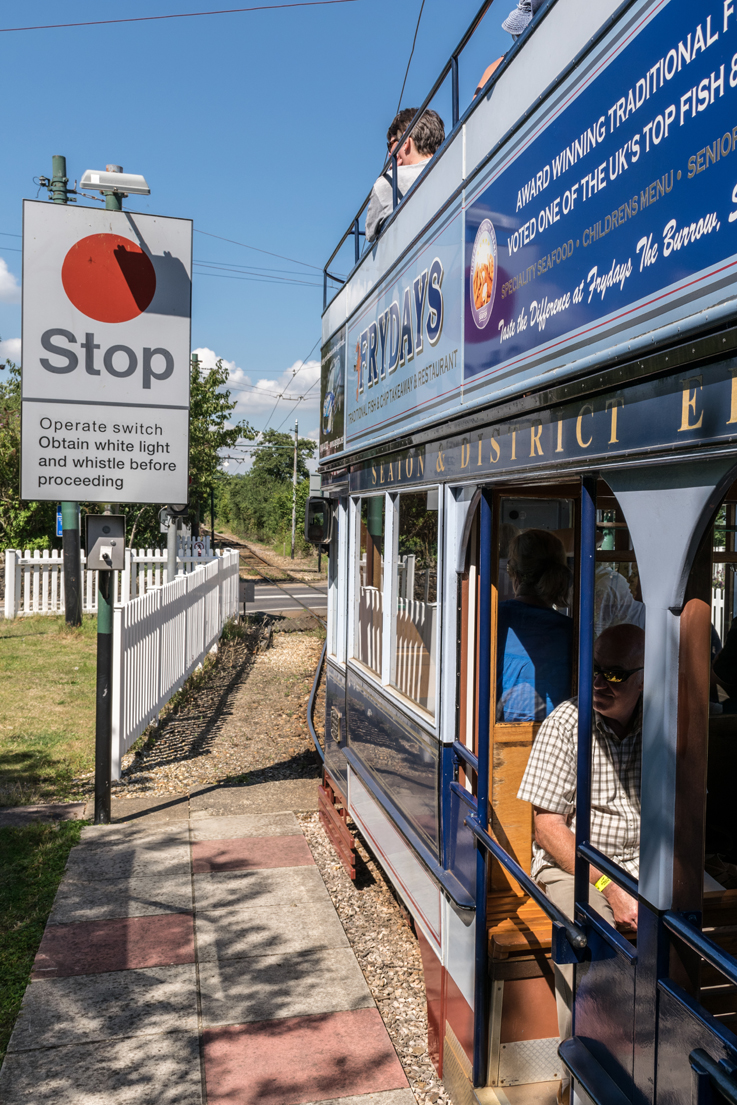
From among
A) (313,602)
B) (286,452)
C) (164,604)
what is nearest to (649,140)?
(164,604)

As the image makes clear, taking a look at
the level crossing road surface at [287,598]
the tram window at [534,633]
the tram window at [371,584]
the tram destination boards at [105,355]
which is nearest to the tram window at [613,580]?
the tram window at [534,633]

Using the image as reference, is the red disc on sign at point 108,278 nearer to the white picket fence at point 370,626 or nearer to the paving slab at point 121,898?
the white picket fence at point 370,626

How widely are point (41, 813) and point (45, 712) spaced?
10.0 feet

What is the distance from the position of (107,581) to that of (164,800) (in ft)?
5.92

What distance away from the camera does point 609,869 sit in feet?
6.56

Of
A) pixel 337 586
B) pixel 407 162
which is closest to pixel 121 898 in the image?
pixel 337 586

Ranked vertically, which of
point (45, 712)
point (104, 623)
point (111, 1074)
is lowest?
point (111, 1074)

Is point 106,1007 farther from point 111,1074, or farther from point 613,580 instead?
point 613,580

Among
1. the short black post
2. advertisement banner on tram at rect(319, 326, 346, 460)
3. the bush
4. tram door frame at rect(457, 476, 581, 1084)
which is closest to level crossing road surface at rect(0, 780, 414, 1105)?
the short black post

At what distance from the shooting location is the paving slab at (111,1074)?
3268 millimetres

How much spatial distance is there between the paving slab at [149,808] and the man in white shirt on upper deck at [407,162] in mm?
4312

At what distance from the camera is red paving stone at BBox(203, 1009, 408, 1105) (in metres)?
3.31

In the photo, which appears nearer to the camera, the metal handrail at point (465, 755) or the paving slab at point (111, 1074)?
the metal handrail at point (465, 755)

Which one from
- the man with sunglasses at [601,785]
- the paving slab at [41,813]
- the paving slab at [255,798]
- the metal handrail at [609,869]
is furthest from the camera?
the paving slab at [255,798]
